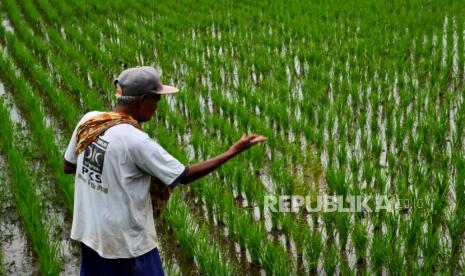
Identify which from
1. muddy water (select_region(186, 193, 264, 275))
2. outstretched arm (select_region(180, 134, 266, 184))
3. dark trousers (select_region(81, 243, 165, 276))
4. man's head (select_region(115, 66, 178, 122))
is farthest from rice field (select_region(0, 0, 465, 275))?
man's head (select_region(115, 66, 178, 122))

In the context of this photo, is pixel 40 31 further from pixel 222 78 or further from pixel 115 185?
pixel 115 185

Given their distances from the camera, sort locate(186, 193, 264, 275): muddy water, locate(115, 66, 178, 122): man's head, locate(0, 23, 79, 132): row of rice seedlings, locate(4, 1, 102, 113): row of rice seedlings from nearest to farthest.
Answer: locate(115, 66, 178, 122): man's head → locate(186, 193, 264, 275): muddy water → locate(0, 23, 79, 132): row of rice seedlings → locate(4, 1, 102, 113): row of rice seedlings

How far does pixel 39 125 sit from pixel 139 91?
2903 mm

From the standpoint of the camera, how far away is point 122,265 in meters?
2.06

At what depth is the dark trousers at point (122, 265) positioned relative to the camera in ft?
6.70

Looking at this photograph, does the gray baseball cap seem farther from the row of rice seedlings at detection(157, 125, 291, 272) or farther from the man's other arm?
the row of rice seedlings at detection(157, 125, 291, 272)

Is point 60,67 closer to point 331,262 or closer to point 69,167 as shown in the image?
point 69,167

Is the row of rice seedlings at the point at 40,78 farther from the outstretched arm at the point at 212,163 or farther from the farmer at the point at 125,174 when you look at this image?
the outstretched arm at the point at 212,163

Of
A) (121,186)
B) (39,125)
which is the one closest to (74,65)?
(39,125)

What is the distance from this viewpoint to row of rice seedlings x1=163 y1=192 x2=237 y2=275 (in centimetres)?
272

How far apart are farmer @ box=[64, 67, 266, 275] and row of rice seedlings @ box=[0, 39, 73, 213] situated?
4.71ft

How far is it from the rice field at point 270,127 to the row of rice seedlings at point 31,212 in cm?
1

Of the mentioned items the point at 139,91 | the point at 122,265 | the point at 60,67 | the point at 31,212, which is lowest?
the point at 31,212

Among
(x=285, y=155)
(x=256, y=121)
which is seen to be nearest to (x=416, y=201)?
(x=285, y=155)
